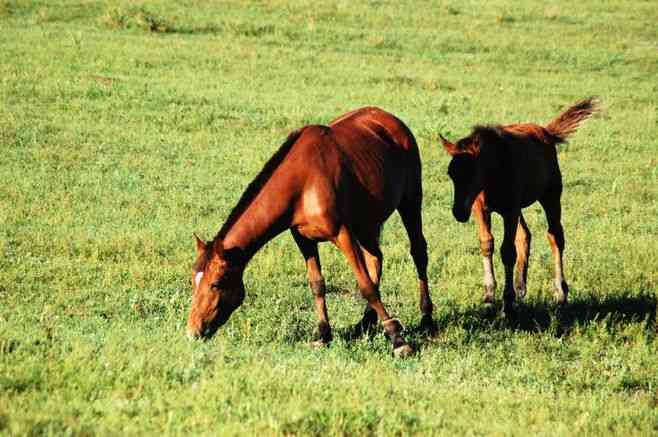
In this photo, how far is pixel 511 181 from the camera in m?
10.1

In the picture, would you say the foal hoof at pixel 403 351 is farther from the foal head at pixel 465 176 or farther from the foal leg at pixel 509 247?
the foal leg at pixel 509 247

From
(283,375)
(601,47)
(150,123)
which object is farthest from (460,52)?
(283,375)

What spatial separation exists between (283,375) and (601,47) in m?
25.3

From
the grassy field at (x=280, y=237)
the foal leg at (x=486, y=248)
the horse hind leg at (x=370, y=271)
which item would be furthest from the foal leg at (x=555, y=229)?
the horse hind leg at (x=370, y=271)

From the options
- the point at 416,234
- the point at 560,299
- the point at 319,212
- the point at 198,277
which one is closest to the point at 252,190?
the point at 319,212

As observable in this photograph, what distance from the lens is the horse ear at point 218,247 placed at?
7761 millimetres

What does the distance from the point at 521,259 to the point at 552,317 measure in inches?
79.7

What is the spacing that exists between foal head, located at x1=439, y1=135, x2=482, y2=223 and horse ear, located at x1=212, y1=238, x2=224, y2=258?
8.27ft

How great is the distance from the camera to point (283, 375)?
6.72 m

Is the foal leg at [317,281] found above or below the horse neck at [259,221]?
below

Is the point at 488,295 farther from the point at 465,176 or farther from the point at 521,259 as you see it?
the point at 465,176

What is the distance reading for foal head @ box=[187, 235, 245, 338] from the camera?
779 cm

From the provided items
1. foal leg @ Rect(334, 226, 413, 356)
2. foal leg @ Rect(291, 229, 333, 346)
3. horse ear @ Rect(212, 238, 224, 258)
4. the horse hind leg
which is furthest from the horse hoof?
horse ear @ Rect(212, 238, 224, 258)

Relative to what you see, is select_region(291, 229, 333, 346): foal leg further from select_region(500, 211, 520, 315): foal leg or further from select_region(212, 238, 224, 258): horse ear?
select_region(500, 211, 520, 315): foal leg
